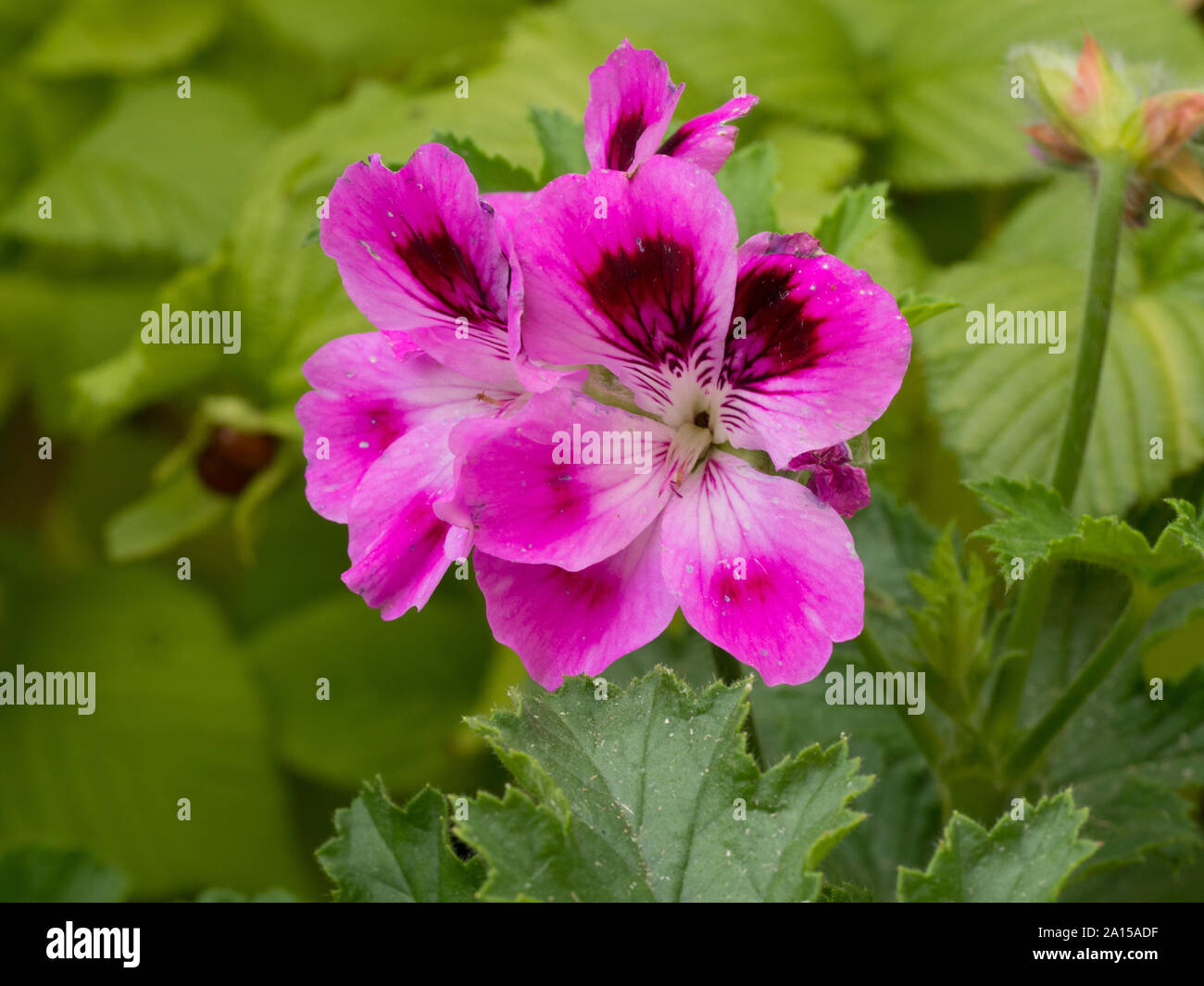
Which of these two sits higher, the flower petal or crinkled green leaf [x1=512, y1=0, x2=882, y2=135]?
crinkled green leaf [x1=512, y1=0, x2=882, y2=135]

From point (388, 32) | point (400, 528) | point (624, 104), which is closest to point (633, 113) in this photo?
point (624, 104)

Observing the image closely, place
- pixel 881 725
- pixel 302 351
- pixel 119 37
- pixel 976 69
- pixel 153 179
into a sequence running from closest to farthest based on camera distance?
1. pixel 881 725
2. pixel 302 351
3. pixel 976 69
4. pixel 153 179
5. pixel 119 37

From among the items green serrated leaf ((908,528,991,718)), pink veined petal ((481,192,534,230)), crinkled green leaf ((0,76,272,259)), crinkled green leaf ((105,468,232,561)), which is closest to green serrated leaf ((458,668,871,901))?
green serrated leaf ((908,528,991,718))

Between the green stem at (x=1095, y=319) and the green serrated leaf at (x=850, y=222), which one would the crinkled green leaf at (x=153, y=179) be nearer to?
the green serrated leaf at (x=850, y=222)

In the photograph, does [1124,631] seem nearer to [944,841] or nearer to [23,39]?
[944,841]

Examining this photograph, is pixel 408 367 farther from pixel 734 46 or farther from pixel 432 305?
pixel 734 46

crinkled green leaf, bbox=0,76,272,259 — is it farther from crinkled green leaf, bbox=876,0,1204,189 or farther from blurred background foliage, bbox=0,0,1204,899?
crinkled green leaf, bbox=876,0,1204,189

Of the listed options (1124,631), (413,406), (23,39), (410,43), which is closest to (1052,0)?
(410,43)
